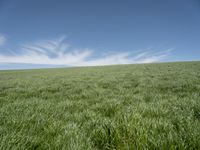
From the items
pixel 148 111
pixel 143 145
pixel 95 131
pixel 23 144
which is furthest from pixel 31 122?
pixel 148 111

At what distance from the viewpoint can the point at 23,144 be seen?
1858mm

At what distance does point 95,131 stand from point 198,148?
144 centimetres

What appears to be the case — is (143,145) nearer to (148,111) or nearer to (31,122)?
(148,111)

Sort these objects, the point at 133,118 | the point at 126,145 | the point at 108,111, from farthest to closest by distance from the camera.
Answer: the point at 108,111, the point at 133,118, the point at 126,145

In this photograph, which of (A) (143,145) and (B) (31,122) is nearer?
(A) (143,145)

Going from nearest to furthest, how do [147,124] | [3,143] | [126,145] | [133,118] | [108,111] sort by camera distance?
[3,143]
[126,145]
[147,124]
[133,118]
[108,111]

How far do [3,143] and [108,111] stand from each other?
2518 millimetres

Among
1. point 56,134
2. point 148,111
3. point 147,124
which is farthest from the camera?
point 148,111

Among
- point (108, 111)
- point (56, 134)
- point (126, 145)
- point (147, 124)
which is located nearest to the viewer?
point (126, 145)

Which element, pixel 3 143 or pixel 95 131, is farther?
A: pixel 95 131

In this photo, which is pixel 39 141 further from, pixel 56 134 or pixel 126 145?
pixel 126 145

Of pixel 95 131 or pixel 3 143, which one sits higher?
pixel 3 143

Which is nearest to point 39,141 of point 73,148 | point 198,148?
point 73,148

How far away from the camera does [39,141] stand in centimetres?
202
